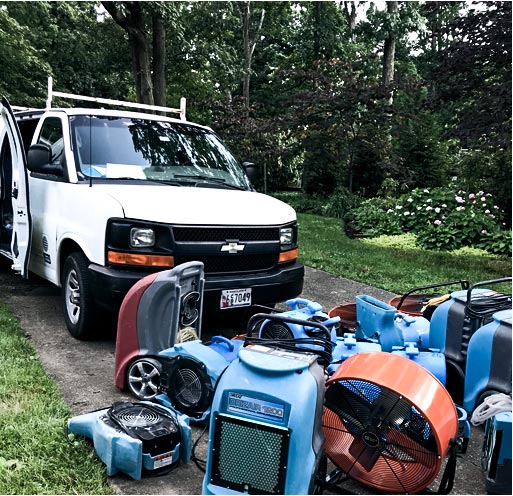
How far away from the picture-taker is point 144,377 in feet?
12.0

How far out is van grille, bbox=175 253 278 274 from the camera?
4537 millimetres

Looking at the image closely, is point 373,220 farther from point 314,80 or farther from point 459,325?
point 459,325

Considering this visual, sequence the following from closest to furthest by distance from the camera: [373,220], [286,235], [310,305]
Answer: [310,305] → [286,235] → [373,220]

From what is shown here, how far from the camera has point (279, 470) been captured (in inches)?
95.8

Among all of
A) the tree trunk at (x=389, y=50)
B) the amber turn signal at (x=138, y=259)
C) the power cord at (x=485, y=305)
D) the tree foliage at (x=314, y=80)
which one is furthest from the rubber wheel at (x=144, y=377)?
the tree trunk at (x=389, y=50)

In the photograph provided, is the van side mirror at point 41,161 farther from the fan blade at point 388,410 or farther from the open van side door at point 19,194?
the fan blade at point 388,410

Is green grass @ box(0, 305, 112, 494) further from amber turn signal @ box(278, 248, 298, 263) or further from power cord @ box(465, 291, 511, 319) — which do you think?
power cord @ box(465, 291, 511, 319)

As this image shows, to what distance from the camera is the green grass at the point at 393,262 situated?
7.90 meters

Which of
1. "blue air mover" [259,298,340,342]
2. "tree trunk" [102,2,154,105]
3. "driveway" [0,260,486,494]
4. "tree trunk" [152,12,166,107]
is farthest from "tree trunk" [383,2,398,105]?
"blue air mover" [259,298,340,342]

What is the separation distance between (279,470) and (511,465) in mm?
1105

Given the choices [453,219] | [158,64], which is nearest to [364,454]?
[453,219]

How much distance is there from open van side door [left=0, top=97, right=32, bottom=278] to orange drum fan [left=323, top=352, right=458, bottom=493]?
3.56 m

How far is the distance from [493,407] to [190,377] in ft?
5.48

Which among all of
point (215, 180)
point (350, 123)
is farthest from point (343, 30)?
point (215, 180)
